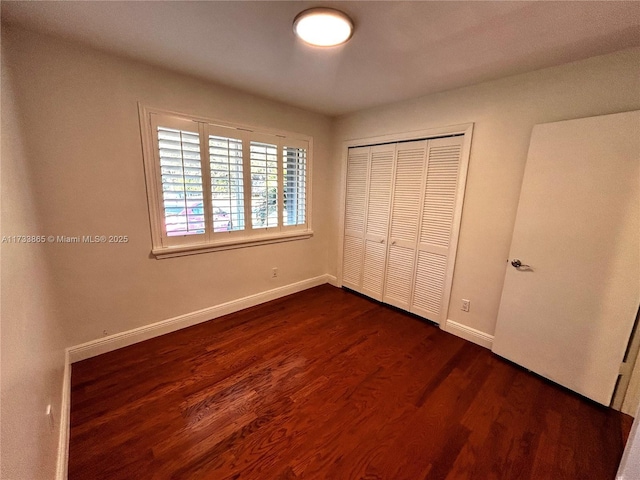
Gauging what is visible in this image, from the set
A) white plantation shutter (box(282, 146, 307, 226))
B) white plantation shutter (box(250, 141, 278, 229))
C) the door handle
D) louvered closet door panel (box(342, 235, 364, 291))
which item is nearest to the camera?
the door handle

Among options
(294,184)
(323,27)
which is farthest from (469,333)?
(323,27)

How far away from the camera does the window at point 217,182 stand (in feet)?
7.18

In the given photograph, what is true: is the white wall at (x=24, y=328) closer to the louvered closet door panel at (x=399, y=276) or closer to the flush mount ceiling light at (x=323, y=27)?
the flush mount ceiling light at (x=323, y=27)

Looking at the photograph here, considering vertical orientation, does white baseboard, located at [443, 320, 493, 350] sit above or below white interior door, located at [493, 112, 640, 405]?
below

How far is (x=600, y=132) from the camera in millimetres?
1653

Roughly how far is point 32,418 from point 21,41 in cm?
213

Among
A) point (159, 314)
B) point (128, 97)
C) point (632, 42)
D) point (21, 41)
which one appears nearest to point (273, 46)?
point (128, 97)


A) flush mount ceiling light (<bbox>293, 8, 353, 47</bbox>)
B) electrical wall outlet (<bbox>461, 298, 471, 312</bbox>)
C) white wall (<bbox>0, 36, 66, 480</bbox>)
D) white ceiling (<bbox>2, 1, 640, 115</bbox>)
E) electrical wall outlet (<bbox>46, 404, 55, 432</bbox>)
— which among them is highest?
white ceiling (<bbox>2, 1, 640, 115</bbox>)

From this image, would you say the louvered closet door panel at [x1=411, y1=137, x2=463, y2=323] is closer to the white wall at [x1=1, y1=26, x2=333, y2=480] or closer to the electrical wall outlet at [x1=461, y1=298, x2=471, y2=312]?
the electrical wall outlet at [x1=461, y1=298, x2=471, y2=312]

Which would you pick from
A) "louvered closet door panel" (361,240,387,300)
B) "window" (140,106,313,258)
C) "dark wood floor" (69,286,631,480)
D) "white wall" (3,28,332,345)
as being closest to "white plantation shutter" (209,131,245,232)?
"window" (140,106,313,258)

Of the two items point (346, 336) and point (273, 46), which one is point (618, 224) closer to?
point (346, 336)

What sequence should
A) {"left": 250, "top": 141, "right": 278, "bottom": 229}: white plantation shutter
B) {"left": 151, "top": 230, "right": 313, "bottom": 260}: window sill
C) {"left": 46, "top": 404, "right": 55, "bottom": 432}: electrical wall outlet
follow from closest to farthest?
{"left": 46, "top": 404, "right": 55, "bottom": 432}: electrical wall outlet, {"left": 151, "top": 230, "right": 313, "bottom": 260}: window sill, {"left": 250, "top": 141, "right": 278, "bottom": 229}: white plantation shutter

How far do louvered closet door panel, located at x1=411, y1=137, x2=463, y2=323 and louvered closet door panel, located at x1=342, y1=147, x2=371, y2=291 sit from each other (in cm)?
79

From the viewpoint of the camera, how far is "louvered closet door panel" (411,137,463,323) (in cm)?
246
